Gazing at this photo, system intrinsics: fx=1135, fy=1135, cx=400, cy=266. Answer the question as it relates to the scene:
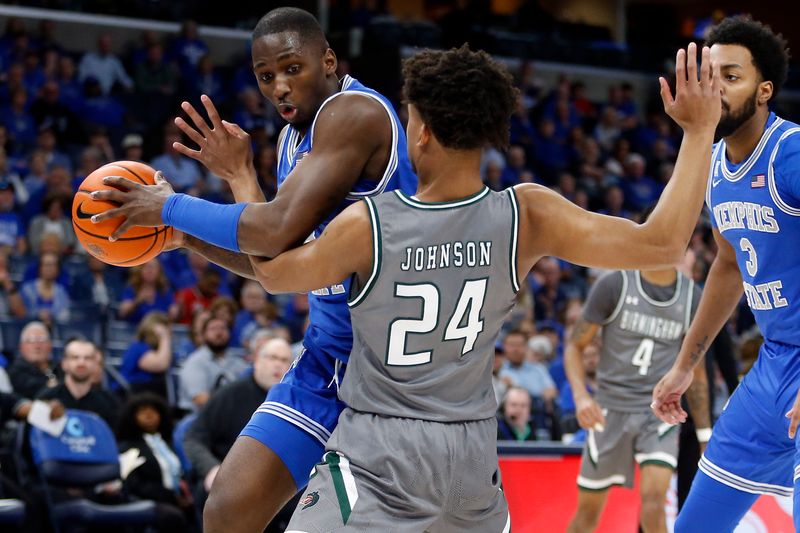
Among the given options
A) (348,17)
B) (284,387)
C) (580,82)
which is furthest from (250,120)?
(284,387)

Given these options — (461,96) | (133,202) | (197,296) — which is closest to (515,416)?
(197,296)

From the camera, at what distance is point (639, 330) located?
21.6ft

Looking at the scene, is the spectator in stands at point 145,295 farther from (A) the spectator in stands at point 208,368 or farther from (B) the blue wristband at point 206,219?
(B) the blue wristband at point 206,219

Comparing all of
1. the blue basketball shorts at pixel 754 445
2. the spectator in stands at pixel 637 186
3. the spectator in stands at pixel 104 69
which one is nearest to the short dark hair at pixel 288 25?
the blue basketball shorts at pixel 754 445

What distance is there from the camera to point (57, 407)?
A: 7242 millimetres

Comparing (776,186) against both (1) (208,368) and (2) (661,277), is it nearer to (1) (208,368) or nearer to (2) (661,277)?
(2) (661,277)

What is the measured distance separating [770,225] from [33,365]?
5.90 meters

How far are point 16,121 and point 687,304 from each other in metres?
8.35

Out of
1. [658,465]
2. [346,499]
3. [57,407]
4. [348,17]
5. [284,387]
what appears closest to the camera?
[346,499]

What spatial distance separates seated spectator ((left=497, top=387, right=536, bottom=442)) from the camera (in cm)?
909

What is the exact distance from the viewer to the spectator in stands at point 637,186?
53.7ft

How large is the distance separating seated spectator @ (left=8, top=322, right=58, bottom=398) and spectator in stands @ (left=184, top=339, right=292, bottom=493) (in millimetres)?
1400

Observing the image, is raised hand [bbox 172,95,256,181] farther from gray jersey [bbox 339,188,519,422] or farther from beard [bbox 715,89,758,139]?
beard [bbox 715,89,758,139]

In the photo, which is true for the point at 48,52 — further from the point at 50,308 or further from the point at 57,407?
the point at 57,407
